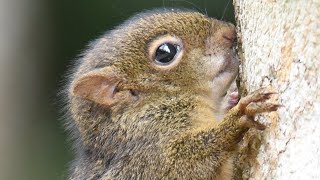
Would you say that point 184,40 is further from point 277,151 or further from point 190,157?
point 277,151

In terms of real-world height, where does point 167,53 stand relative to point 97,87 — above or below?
above

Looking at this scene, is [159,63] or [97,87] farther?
[159,63]

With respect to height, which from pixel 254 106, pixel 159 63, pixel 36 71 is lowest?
pixel 254 106

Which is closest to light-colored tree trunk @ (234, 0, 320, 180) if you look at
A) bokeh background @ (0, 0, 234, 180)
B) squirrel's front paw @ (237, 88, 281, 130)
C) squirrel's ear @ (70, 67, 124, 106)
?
squirrel's front paw @ (237, 88, 281, 130)

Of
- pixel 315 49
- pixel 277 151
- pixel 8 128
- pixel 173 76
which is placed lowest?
pixel 277 151

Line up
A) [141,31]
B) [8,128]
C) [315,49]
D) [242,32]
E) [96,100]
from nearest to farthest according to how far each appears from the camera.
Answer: [315,49], [242,32], [96,100], [141,31], [8,128]

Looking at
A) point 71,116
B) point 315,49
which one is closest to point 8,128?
point 71,116

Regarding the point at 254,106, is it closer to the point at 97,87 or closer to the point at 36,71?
the point at 97,87

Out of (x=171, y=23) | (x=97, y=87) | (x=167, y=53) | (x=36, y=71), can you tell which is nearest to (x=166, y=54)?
(x=167, y=53)
